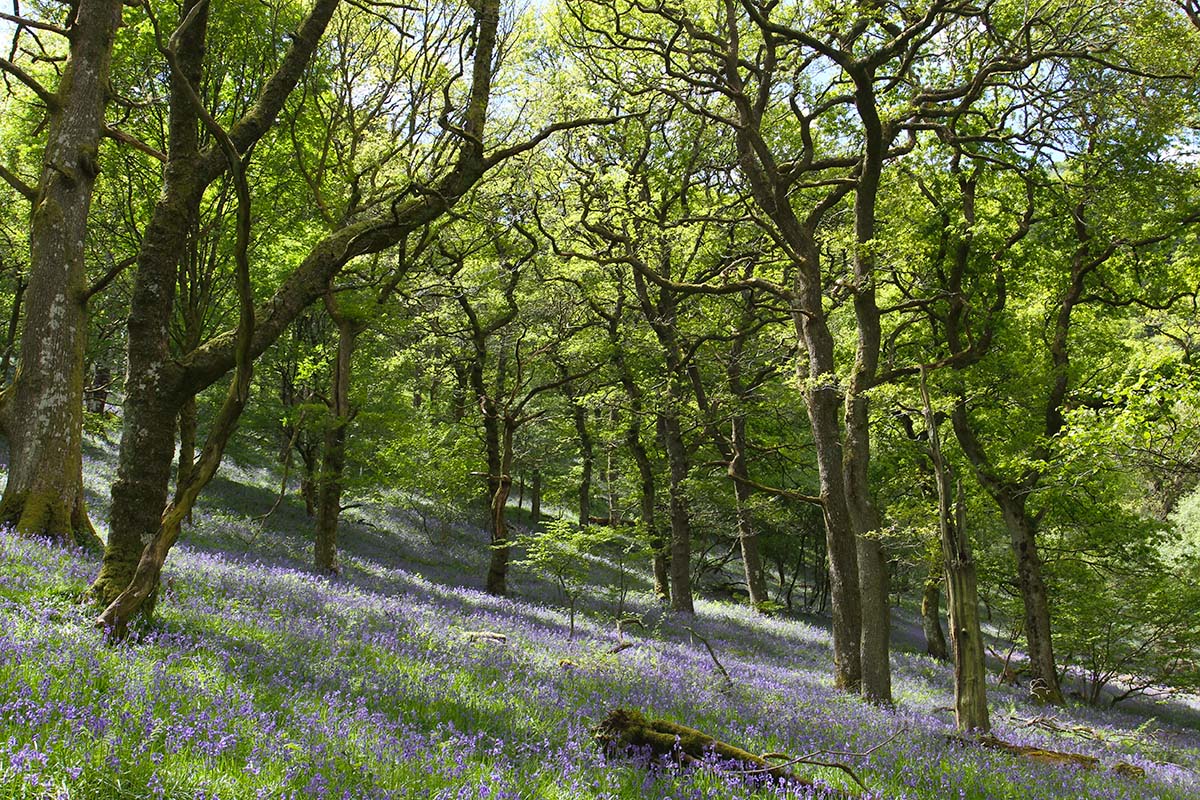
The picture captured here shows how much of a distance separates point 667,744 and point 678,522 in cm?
1616

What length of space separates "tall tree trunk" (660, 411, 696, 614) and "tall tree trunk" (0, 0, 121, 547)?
47.5 ft

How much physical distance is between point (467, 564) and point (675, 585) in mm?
8406

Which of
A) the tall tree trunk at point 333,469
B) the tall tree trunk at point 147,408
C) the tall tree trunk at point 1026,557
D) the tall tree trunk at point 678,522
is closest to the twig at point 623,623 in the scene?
the tall tree trunk at point 678,522

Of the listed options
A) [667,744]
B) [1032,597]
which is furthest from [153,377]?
[1032,597]

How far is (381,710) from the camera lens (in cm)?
520

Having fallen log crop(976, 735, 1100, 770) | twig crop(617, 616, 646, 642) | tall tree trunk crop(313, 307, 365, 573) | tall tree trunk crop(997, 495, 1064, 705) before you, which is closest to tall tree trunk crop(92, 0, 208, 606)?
twig crop(617, 616, 646, 642)

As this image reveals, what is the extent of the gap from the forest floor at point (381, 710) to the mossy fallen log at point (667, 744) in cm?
17

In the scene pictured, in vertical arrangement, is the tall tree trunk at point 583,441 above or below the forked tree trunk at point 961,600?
above

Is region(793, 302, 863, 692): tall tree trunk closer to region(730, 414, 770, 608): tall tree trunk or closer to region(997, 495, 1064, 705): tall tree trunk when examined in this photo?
region(730, 414, 770, 608): tall tree trunk

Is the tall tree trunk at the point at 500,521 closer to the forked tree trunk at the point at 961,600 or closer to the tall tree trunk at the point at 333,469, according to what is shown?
the tall tree trunk at the point at 333,469

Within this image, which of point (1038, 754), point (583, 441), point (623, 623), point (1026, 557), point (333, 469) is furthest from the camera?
point (583, 441)

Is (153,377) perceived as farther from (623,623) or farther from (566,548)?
(623,623)

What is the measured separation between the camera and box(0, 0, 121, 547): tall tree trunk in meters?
8.59

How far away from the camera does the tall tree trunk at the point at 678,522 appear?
815 inches
